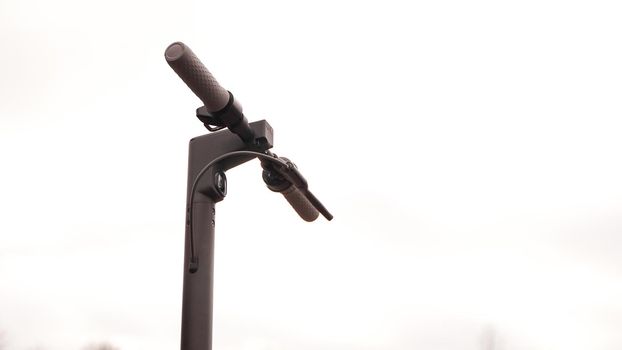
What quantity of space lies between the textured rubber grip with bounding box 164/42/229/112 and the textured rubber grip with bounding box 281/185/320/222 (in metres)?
0.72

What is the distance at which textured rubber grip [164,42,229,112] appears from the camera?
10.0 ft

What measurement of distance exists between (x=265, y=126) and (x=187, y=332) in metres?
1.13

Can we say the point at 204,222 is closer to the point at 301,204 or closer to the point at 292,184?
the point at 292,184

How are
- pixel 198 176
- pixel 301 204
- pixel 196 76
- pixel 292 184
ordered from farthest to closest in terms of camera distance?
pixel 301 204
pixel 292 184
pixel 198 176
pixel 196 76

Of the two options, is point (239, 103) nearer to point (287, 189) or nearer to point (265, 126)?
point (265, 126)

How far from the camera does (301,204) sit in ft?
13.0

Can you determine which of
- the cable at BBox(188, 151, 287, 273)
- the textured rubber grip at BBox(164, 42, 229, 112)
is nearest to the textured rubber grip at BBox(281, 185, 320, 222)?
the cable at BBox(188, 151, 287, 273)

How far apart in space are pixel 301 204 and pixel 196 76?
1139 mm

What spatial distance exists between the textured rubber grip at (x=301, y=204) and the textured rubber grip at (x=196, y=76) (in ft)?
2.37

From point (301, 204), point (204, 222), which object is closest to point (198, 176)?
point (204, 222)

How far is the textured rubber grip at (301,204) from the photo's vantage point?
12.7ft

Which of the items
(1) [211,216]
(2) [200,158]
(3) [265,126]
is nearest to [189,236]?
(1) [211,216]

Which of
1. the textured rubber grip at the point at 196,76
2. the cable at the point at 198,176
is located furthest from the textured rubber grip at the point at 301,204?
the textured rubber grip at the point at 196,76

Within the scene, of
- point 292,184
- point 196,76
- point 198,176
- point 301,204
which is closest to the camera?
point 196,76
